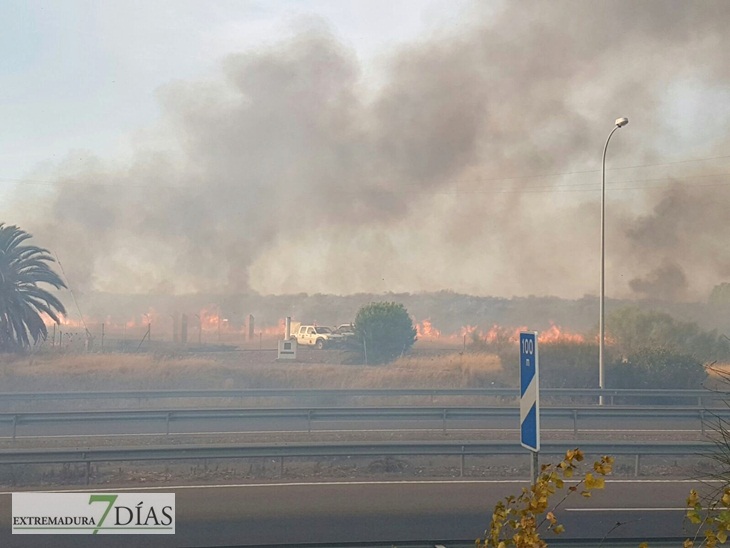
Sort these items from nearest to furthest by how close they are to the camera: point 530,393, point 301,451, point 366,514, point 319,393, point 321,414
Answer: point 530,393
point 366,514
point 301,451
point 321,414
point 319,393

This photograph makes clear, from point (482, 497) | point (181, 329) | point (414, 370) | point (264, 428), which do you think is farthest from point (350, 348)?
point (482, 497)

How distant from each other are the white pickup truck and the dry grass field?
452 cm

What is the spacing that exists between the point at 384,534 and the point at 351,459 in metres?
3.79

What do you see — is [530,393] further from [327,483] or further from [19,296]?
[19,296]

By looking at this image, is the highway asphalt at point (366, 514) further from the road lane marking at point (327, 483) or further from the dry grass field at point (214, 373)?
the dry grass field at point (214, 373)

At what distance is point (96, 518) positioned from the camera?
269 inches

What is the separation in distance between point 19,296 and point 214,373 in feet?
21.5

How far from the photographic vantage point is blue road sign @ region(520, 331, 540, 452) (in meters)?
3.96

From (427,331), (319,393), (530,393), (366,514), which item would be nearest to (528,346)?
(530,393)

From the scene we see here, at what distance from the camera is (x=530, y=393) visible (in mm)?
4016

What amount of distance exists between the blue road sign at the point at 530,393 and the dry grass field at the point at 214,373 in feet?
53.6

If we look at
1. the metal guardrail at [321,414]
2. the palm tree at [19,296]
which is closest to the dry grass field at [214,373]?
the palm tree at [19,296]

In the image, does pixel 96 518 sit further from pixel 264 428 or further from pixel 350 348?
pixel 350 348

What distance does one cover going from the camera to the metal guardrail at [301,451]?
26.8 feet
